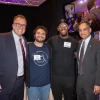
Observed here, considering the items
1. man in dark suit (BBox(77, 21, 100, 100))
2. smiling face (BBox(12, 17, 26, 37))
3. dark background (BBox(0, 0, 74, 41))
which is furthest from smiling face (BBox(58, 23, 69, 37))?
dark background (BBox(0, 0, 74, 41))

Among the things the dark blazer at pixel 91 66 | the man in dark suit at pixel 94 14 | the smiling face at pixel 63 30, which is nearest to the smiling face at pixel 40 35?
the smiling face at pixel 63 30

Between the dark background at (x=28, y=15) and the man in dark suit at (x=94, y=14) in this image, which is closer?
the man in dark suit at (x=94, y=14)

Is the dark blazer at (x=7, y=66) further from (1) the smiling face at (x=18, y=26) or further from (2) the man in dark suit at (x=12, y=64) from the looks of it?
(1) the smiling face at (x=18, y=26)

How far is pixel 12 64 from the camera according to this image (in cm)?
227

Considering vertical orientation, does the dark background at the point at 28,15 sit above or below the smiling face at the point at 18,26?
above

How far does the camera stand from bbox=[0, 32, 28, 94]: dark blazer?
2.25 meters

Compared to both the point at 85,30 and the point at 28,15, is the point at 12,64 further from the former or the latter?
the point at 28,15

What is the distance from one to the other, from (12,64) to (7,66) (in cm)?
7

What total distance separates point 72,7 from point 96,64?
2372 millimetres

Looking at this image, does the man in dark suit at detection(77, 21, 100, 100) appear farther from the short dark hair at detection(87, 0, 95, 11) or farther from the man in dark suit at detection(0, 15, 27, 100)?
the short dark hair at detection(87, 0, 95, 11)

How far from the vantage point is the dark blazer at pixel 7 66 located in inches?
88.4

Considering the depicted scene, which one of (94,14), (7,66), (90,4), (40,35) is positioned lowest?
(7,66)

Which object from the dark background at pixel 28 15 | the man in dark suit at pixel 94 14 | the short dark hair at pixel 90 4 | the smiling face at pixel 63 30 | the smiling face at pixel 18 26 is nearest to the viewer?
the smiling face at pixel 18 26

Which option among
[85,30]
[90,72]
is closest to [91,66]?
[90,72]
